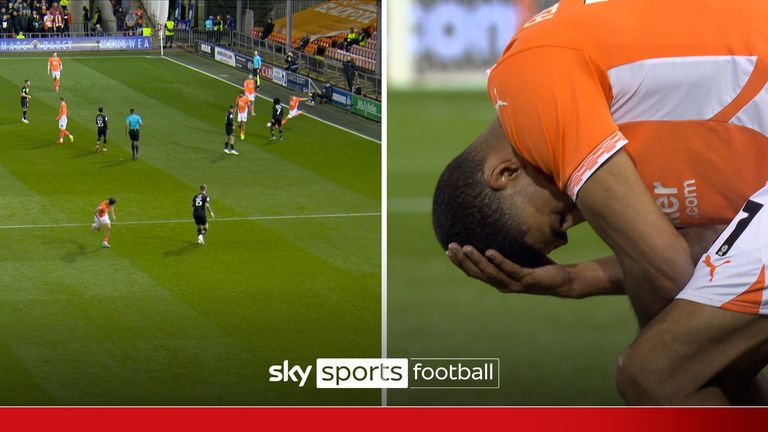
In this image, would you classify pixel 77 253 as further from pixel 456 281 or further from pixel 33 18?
pixel 456 281

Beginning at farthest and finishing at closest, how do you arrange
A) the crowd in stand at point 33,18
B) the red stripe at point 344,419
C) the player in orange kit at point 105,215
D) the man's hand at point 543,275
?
the player in orange kit at point 105,215
the crowd in stand at point 33,18
the red stripe at point 344,419
the man's hand at point 543,275

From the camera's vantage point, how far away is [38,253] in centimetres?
796

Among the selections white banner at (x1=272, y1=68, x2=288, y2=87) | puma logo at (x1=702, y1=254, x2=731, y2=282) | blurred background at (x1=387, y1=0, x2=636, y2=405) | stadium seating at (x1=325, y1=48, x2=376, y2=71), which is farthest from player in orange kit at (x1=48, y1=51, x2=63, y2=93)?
puma logo at (x1=702, y1=254, x2=731, y2=282)

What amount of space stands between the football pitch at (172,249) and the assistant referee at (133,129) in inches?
2.0

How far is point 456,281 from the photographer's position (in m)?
5.16

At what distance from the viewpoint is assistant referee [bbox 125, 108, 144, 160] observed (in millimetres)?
7682

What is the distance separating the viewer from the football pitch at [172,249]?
5.66 meters

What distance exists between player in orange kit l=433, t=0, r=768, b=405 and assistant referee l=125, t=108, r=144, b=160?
4008 mm

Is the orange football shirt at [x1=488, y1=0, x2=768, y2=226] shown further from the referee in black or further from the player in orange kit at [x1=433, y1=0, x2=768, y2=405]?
the referee in black

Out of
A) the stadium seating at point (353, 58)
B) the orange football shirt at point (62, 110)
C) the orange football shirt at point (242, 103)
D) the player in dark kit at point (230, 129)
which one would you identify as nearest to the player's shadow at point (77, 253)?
the orange football shirt at point (62, 110)

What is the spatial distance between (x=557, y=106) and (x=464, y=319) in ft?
6.44

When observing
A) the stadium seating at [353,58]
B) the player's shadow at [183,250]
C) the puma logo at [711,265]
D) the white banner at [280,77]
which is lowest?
the player's shadow at [183,250]

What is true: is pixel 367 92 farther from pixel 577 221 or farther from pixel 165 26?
pixel 577 221

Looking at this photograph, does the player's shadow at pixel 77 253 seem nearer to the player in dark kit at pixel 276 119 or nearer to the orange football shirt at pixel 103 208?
the orange football shirt at pixel 103 208
